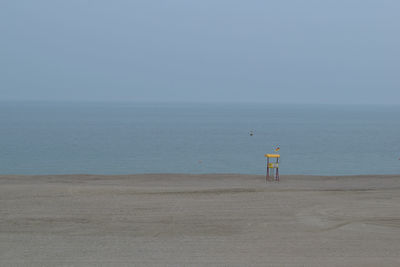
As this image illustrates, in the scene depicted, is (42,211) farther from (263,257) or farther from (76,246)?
(263,257)

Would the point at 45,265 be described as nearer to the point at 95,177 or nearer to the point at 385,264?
the point at 385,264

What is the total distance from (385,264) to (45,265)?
22.8 feet

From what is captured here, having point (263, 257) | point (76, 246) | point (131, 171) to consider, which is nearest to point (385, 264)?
point (263, 257)

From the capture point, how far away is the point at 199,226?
11688mm

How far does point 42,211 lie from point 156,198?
3.70m

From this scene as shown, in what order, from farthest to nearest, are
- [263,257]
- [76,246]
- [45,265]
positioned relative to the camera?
1. [76,246]
2. [263,257]
3. [45,265]

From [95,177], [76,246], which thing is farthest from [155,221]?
[95,177]

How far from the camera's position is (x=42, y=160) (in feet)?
111

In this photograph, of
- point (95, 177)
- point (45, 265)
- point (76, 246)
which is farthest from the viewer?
point (95, 177)

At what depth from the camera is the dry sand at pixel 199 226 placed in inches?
369

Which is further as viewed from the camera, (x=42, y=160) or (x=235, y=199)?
(x=42, y=160)

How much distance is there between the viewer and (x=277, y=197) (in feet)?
49.9

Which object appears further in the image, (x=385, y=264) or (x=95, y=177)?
(x=95, y=177)

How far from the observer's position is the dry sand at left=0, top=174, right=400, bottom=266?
9383 millimetres
